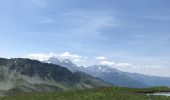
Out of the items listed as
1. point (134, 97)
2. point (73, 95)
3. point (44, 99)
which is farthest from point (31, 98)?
point (134, 97)

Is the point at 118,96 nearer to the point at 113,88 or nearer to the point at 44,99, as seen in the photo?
the point at 44,99

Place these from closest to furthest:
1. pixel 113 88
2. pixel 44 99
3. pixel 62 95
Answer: pixel 44 99 → pixel 62 95 → pixel 113 88

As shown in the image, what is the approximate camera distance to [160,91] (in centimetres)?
8119

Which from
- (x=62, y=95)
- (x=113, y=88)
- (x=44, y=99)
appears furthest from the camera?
(x=113, y=88)

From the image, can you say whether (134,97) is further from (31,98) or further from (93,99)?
(31,98)

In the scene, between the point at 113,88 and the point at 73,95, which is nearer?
the point at 73,95

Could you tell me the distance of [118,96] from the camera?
2355 inches

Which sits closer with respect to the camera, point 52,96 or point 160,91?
point 52,96

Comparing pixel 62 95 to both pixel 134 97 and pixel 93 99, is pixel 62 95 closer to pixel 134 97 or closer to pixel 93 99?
pixel 93 99

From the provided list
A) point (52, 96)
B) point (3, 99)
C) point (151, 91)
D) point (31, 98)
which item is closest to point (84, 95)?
point (52, 96)

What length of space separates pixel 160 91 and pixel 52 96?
105 feet

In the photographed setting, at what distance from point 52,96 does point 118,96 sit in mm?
12151

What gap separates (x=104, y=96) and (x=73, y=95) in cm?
583

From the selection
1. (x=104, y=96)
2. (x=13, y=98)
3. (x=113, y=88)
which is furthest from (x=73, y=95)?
(x=113, y=88)
